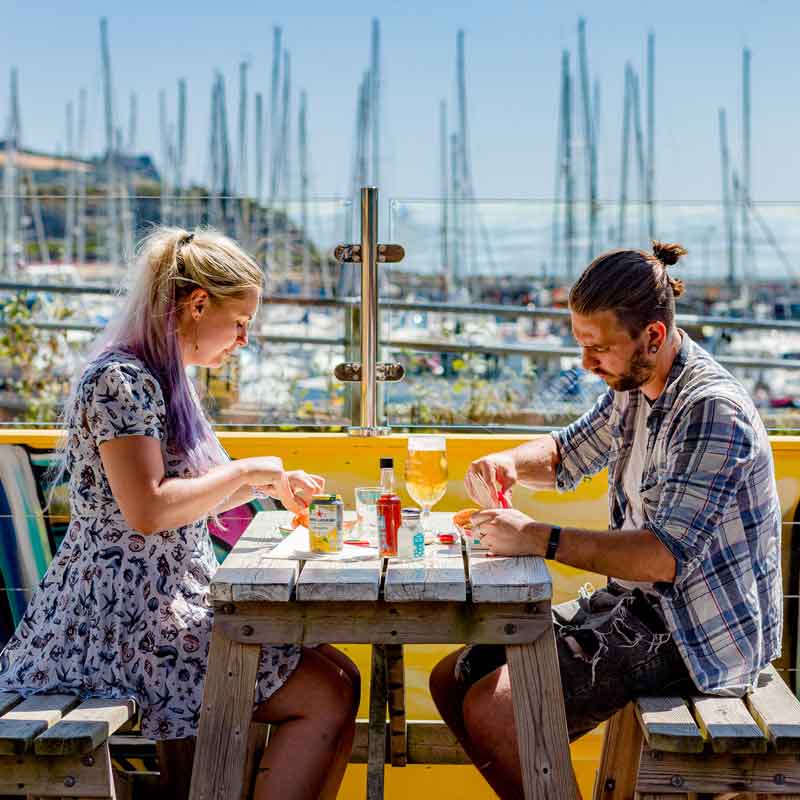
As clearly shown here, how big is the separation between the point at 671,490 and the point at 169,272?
1.19 metres

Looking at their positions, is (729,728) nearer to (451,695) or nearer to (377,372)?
(451,695)

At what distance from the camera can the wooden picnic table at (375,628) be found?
7.36 ft

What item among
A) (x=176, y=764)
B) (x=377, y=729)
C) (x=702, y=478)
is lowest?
(x=176, y=764)

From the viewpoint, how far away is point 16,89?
766 inches

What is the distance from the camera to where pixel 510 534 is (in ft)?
7.98

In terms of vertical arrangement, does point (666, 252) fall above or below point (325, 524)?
above

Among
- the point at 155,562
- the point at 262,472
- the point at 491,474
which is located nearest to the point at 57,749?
the point at 155,562

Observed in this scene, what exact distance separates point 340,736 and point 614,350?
3.42ft

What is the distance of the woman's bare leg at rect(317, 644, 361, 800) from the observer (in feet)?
8.39

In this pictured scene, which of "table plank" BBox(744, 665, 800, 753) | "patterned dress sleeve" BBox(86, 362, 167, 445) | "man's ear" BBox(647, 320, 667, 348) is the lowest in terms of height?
"table plank" BBox(744, 665, 800, 753)

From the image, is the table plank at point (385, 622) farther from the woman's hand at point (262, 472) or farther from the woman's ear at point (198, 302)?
the woman's ear at point (198, 302)

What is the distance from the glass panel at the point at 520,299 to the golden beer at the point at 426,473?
94cm

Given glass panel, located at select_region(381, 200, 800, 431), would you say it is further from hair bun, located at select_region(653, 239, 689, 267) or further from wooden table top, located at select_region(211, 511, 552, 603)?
wooden table top, located at select_region(211, 511, 552, 603)

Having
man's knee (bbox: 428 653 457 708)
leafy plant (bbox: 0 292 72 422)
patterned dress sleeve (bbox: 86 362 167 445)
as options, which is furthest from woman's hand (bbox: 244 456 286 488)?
leafy plant (bbox: 0 292 72 422)
